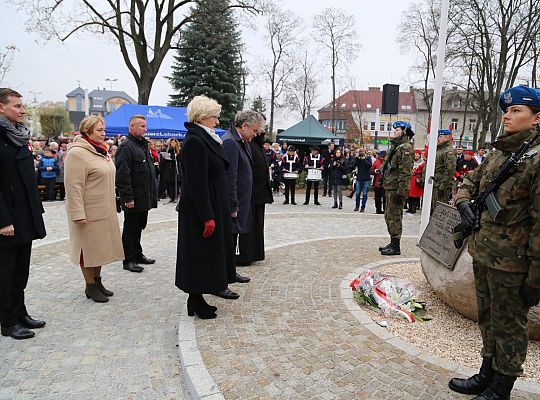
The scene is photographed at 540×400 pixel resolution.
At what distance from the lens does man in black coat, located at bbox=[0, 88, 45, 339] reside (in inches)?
148

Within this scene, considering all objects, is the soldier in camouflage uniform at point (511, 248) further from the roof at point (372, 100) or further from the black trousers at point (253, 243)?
the roof at point (372, 100)

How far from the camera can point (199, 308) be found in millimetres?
4289

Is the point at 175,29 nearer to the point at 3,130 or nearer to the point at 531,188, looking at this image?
the point at 3,130

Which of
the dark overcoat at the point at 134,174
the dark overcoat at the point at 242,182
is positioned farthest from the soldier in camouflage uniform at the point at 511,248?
the dark overcoat at the point at 134,174

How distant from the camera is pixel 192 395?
309 cm

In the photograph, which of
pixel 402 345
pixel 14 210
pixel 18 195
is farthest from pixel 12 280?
pixel 402 345

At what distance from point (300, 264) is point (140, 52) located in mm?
19102

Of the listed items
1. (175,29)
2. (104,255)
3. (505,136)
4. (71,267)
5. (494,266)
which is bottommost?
(71,267)

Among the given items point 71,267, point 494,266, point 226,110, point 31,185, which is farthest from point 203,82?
point 494,266

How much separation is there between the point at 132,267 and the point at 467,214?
4.76 m

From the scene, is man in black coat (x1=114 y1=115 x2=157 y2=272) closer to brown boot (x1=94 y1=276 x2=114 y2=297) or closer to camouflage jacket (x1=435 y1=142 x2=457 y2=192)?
brown boot (x1=94 y1=276 x2=114 y2=297)

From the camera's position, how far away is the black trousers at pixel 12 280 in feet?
12.7

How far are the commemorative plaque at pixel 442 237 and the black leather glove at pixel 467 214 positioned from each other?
1.43 m

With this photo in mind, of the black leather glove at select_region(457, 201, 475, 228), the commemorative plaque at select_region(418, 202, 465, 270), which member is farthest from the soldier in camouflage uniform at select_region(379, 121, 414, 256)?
the black leather glove at select_region(457, 201, 475, 228)
